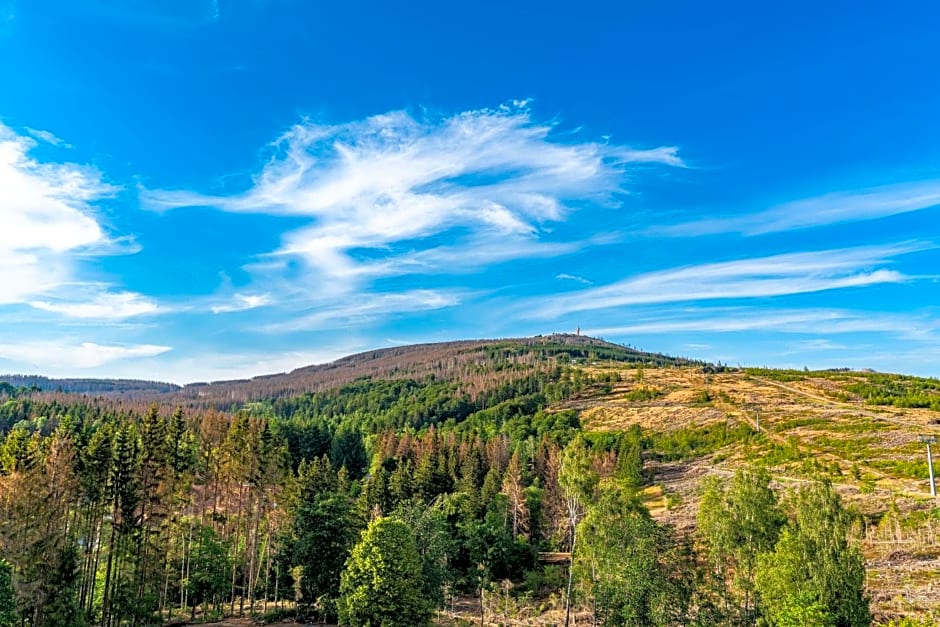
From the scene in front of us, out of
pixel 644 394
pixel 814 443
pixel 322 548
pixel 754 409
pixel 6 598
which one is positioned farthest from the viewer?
pixel 644 394

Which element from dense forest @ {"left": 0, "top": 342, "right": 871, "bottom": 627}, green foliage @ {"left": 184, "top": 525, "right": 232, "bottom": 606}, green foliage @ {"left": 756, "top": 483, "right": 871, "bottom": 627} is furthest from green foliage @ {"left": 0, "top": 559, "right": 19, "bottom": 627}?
green foliage @ {"left": 756, "top": 483, "right": 871, "bottom": 627}

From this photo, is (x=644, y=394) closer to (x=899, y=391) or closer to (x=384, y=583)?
(x=899, y=391)

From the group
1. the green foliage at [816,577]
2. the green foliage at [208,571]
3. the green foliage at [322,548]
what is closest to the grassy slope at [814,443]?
the green foliage at [816,577]

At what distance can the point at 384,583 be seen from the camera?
34.2 meters

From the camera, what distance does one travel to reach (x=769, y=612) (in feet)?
92.1

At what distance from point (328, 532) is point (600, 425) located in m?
107

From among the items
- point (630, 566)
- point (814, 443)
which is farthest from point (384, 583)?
point (814, 443)

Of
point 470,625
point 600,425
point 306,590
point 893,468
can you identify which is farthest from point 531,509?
point 600,425

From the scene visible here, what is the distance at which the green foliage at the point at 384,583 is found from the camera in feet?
111

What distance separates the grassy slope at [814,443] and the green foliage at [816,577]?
475 inches

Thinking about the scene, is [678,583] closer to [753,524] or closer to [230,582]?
[753,524]

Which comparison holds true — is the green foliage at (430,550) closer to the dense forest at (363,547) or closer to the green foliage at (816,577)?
the dense forest at (363,547)

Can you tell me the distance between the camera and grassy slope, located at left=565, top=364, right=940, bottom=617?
149 feet

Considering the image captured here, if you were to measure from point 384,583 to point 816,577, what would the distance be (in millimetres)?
23724
